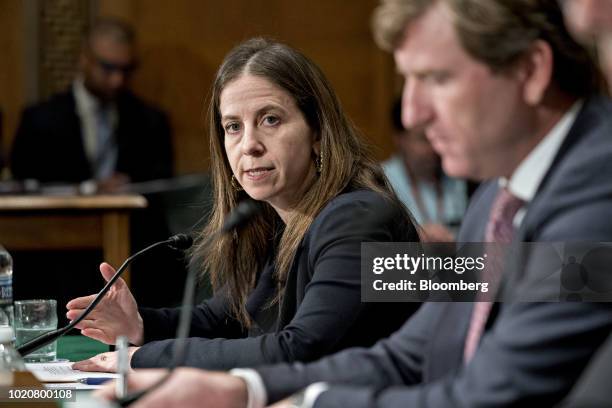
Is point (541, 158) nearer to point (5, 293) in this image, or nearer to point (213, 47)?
point (5, 293)

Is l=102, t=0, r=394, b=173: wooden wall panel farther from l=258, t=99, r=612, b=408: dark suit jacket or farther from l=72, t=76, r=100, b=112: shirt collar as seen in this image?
l=258, t=99, r=612, b=408: dark suit jacket

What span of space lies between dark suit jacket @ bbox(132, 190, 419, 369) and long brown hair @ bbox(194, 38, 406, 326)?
0.08 m

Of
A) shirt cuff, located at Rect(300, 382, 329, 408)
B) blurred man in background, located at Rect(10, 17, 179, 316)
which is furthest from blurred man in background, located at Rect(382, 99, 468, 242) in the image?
shirt cuff, located at Rect(300, 382, 329, 408)

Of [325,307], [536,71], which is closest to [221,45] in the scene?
[325,307]

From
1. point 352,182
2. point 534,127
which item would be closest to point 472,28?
point 534,127

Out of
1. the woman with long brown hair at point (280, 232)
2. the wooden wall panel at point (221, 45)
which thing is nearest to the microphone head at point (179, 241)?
the woman with long brown hair at point (280, 232)

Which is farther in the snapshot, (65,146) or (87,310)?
(65,146)

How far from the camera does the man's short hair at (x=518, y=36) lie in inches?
60.2

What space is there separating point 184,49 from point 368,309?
5337 mm

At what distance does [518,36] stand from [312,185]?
1207mm

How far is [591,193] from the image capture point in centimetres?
144

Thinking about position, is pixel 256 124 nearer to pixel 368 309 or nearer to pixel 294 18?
pixel 368 309

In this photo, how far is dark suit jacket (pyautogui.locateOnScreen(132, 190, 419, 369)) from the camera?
2.29 meters

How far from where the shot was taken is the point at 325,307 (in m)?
2.30
